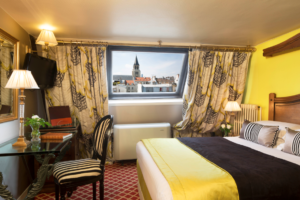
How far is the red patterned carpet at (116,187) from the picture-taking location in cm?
269

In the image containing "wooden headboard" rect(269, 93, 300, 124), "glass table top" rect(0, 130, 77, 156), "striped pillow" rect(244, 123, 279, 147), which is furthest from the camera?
"wooden headboard" rect(269, 93, 300, 124)

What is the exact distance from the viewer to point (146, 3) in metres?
2.23

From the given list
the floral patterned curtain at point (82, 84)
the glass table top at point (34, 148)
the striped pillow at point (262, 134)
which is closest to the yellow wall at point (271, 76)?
the striped pillow at point (262, 134)

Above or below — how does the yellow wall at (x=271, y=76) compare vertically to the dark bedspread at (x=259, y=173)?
above

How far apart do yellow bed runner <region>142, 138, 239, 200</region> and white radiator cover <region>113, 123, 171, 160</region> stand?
4.91ft

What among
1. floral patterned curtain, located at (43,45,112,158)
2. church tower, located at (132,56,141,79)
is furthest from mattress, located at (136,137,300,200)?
church tower, located at (132,56,141,79)

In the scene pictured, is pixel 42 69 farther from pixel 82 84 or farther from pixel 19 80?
pixel 19 80

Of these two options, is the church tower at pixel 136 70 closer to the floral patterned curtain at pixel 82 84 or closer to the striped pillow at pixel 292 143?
the floral patterned curtain at pixel 82 84

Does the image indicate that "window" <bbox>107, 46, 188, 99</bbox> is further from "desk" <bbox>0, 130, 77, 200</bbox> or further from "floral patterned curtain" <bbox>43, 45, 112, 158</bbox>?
"desk" <bbox>0, 130, 77, 200</bbox>

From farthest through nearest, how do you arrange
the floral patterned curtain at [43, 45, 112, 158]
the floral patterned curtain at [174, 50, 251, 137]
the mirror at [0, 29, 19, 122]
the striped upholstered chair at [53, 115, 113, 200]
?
the floral patterned curtain at [174, 50, 251, 137], the floral patterned curtain at [43, 45, 112, 158], the mirror at [0, 29, 19, 122], the striped upholstered chair at [53, 115, 113, 200]

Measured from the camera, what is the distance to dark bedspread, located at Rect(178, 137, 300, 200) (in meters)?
1.71

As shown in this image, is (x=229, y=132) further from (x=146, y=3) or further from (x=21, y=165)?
(x=21, y=165)

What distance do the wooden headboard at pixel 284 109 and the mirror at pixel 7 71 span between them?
3.90 meters

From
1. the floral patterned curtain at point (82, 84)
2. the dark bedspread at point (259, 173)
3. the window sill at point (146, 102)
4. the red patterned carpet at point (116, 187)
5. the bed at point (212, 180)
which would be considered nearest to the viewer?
the bed at point (212, 180)
